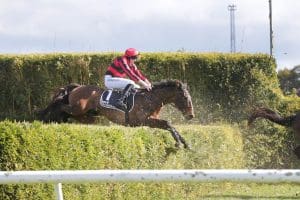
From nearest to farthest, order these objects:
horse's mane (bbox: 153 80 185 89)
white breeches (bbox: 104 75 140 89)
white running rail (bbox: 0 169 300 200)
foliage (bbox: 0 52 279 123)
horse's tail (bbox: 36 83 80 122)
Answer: white running rail (bbox: 0 169 300 200)
horse's mane (bbox: 153 80 185 89)
white breeches (bbox: 104 75 140 89)
horse's tail (bbox: 36 83 80 122)
foliage (bbox: 0 52 279 123)

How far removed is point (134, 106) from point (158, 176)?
38.9ft

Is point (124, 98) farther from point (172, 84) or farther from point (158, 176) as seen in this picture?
point (158, 176)

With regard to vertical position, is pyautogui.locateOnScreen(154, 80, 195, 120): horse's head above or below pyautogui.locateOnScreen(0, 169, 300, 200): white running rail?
below

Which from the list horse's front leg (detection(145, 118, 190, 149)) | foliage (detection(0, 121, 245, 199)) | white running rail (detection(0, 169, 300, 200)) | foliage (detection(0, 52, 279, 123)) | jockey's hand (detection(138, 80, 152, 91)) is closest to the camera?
white running rail (detection(0, 169, 300, 200))

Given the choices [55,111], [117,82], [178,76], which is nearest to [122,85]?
[117,82]

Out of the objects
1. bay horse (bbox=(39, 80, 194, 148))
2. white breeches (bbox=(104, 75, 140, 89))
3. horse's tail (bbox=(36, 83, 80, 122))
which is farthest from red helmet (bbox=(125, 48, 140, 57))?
horse's tail (bbox=(36, 83, 80, 122))

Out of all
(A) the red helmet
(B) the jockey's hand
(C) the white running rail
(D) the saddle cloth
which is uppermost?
(C) the white running rail

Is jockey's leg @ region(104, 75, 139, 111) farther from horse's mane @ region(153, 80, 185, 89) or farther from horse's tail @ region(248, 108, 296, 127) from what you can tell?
horse's tail @ region(248, 108, 296, 127)

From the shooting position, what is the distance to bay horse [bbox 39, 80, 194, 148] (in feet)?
49.6

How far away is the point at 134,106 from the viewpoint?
50.7 ft

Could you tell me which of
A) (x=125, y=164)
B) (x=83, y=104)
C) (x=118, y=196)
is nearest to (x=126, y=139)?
(x=125, y=164)

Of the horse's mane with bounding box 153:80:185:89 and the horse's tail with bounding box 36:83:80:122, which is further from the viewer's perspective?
the horse's tail with bounding box 36:83:80:122

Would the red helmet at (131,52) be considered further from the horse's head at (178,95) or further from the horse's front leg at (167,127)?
the horse's front leg at (167,127)

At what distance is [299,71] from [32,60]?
45.7 metres
